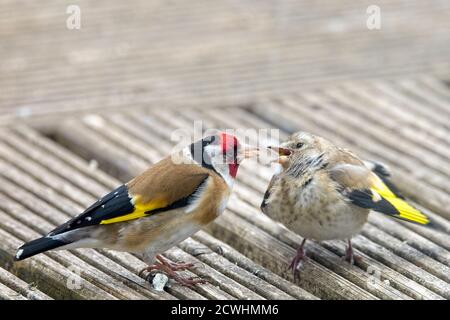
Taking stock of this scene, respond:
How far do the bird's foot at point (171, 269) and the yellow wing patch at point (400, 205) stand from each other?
1.17m

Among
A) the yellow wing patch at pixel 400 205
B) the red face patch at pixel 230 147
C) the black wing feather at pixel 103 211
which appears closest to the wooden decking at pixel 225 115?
the yellow wing patch at pixel 400 205

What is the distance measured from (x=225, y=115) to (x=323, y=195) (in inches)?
82.9

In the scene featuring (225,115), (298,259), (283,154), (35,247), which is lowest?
(298,259)

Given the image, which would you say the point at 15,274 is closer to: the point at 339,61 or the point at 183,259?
the point at 183,259

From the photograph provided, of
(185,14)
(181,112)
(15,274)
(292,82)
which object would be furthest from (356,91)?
(15,274)

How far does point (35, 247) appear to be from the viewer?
5410 mm

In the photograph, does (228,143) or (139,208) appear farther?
(228,143)

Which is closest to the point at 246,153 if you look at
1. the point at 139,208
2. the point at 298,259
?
the point at 298,259

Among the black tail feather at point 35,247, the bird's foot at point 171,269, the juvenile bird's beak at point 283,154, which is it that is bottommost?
the bird's foot at point 171,269

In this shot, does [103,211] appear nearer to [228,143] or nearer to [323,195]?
[228,143]

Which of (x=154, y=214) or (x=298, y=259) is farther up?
(x=154, y=214)

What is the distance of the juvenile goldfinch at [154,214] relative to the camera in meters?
5.64

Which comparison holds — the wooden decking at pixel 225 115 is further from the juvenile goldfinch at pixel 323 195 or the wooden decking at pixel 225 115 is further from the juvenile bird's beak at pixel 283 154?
the juvenile bird's beak at pixel 283 154
